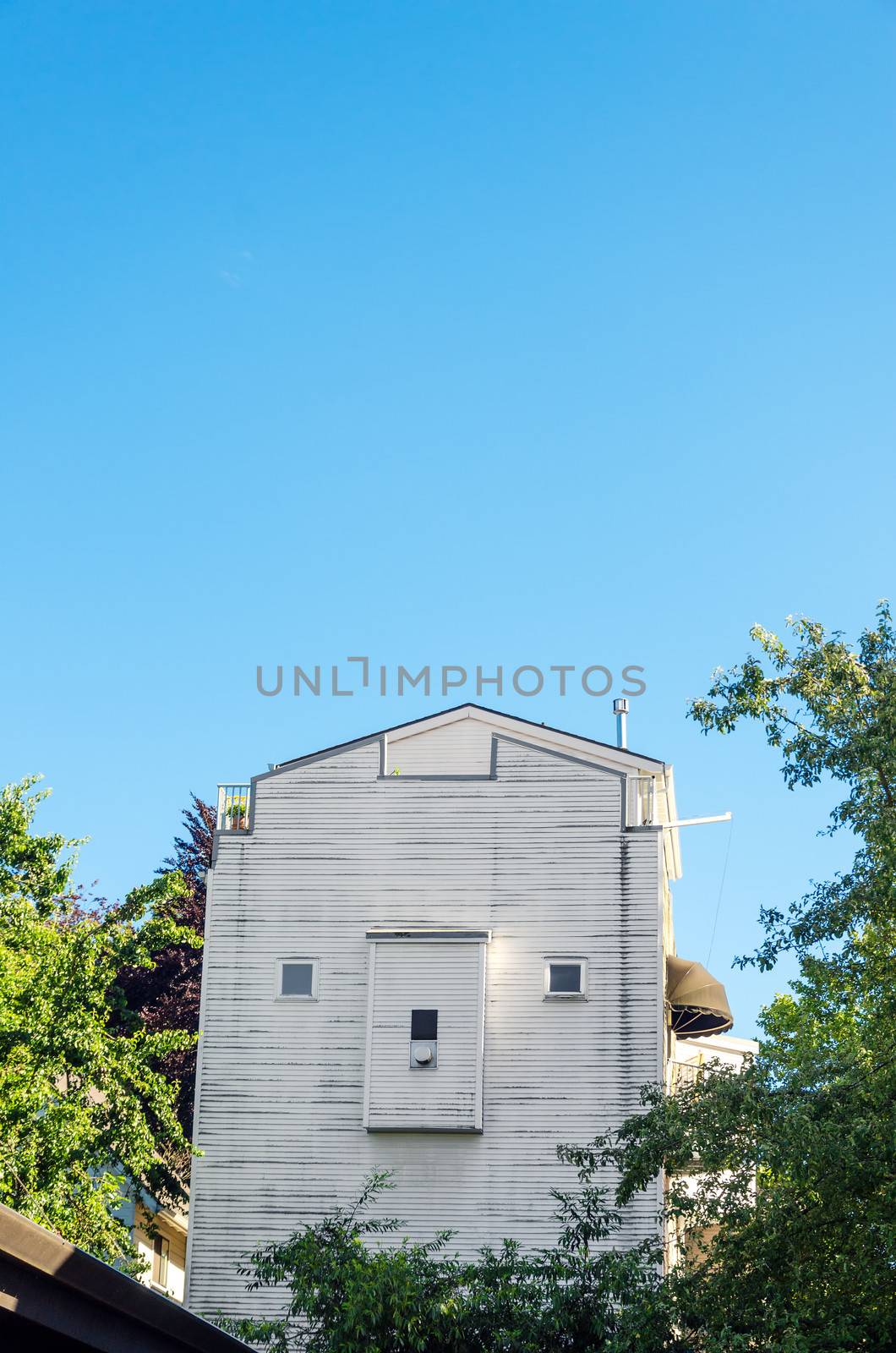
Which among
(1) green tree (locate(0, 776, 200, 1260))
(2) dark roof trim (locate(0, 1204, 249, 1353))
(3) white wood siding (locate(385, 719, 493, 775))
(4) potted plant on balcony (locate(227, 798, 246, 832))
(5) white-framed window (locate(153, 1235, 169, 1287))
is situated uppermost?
(3) white wood siding (locate(385, 719, 493, 775))

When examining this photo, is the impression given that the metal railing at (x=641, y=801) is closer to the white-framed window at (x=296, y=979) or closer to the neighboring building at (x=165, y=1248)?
the white-framed window at (x=296, y=979)

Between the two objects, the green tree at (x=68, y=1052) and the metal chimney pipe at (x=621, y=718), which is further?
the metal chimney pipe at (x=621, y=718)

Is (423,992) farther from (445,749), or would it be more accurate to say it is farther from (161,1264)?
(161,1264)

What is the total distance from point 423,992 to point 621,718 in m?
8.92

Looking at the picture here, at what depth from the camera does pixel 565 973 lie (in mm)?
29453

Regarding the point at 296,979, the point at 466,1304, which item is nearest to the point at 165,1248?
the point at 296,979

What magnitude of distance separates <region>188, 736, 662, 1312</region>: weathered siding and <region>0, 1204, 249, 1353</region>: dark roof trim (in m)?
20.0

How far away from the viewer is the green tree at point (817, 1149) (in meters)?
16.3

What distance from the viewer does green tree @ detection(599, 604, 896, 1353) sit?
53.6 feet

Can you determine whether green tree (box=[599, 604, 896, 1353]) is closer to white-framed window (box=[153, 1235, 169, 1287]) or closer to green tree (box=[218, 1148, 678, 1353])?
green tree (box=[218, 1148, 678, 1353])

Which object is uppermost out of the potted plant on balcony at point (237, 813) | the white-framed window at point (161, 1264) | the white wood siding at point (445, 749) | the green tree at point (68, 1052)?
the white wood siding at point (445, 749)

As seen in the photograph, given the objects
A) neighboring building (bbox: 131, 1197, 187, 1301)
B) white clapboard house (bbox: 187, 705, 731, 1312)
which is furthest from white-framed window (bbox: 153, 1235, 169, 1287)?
white clapboard house (bbox: 187, 705, 731, 1312)

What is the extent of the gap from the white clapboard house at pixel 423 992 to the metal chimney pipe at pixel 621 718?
347 centimetres

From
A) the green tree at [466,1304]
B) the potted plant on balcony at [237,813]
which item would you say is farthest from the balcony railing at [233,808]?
the green tree at [466,1304]
